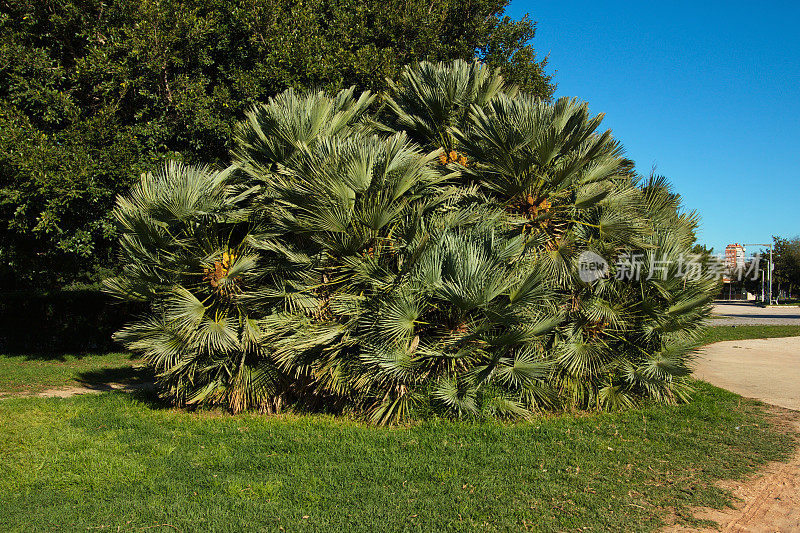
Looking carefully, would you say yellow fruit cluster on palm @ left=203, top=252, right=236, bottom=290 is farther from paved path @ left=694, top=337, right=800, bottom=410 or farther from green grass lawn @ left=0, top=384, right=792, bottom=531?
paved path @ left=694, top=337, right=800, bottom=410

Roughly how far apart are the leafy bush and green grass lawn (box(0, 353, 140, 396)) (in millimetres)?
4152

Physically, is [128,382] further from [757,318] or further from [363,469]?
[757,318]

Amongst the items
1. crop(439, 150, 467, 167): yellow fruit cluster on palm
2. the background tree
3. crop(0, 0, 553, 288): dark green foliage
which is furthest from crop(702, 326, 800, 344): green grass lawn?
the background tree

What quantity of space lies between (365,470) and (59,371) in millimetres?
9917

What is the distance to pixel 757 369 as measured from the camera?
11.5 meters

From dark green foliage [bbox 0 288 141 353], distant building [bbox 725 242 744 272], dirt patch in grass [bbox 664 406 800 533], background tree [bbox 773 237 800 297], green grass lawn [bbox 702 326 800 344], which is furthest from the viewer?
background tree [bbox 773 237 800 297]

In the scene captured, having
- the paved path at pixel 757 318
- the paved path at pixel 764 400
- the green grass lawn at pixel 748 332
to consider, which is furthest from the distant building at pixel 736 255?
the paved path at pixel 764 400

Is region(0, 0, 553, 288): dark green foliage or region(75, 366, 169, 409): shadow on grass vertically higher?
region(0, 0, 553, 288): dark green foliage

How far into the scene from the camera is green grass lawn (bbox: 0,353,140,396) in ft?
34.6

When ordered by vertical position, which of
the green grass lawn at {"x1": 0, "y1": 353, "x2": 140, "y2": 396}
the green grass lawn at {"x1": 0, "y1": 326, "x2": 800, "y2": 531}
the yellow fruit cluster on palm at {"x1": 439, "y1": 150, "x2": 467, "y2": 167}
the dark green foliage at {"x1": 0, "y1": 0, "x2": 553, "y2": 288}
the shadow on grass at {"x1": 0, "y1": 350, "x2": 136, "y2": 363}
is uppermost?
the dark green foliage at {"x1": 0, "y1": 0, "x2": 553, "y2": 288}

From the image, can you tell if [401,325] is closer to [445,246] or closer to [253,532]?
[445,246]

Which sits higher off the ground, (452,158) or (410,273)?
(452,158)

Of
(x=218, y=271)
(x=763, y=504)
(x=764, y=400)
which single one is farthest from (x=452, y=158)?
(x=764, y=400)

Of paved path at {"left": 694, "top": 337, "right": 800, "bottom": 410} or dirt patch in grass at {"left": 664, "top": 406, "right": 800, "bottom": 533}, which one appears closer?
dirt patch in grass at {"left": 664, "top": 406, "right": 800, "bottom": 533}
